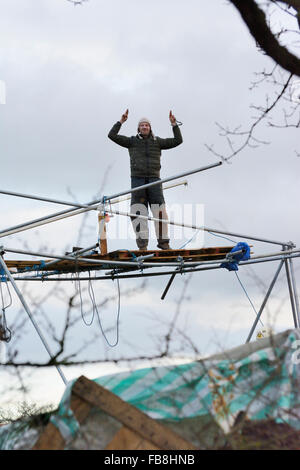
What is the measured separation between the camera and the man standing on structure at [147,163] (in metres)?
10.8

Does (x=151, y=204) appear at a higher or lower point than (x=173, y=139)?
lower

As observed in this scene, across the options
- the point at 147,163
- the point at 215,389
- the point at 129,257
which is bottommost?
the point at 215,389

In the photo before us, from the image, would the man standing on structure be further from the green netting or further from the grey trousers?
the green netting

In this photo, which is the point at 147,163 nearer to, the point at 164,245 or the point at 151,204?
the point at 151,204

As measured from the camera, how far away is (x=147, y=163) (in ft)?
35.9

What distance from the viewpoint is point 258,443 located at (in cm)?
494

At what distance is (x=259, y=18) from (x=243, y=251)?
4218mm

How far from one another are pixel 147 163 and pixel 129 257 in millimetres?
1779

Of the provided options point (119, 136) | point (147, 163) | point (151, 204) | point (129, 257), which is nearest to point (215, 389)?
point (129, 257)

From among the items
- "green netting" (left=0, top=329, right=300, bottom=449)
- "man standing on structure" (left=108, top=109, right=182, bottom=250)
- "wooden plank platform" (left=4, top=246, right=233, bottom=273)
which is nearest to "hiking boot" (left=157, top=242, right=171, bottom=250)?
"man standing on structure" (left=108, top=109, right=182, bottom=250)

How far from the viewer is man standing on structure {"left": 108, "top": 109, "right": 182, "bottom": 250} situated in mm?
A: 10836

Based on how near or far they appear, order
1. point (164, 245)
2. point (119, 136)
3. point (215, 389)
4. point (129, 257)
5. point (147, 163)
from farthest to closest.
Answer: point (119, 136) → point (147, 163) → point (164, 245) → point (129, 257) → point (215, 389)

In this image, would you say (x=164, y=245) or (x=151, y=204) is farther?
(x=151, y=204)

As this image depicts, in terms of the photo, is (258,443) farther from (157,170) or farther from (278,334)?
(157,170)
